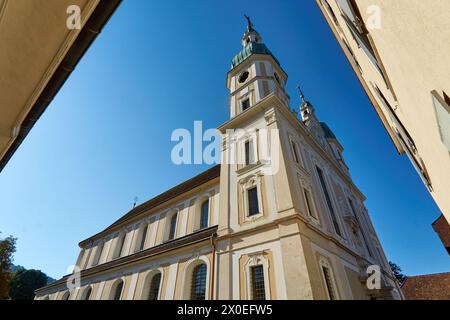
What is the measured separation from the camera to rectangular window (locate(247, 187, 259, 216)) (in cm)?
1163

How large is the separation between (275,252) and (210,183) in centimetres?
853

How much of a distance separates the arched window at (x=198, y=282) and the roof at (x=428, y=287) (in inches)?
865

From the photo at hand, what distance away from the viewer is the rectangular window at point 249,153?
536 inches

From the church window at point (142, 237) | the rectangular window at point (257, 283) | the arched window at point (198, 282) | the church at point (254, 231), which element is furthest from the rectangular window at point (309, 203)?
the church window at point (142, 237)

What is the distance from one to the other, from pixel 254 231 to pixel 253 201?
193 cm

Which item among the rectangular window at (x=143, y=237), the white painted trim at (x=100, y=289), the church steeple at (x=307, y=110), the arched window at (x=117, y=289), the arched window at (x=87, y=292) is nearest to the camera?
the arched window at (x=117, y=289)

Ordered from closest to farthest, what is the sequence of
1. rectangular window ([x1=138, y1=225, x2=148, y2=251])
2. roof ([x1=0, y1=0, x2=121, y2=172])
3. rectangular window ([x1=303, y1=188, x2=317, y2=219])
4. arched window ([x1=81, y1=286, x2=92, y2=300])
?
roof ([x1=0, y1=0, x2=121, y2=172])
rectangular window ([x1=303, y1=188, x2=317, y2=219])
arched window ([x1=81, y1=286, x2=92, y2=300])
rectangular window ([x1=138, y1=225, x2=148, y2=251])

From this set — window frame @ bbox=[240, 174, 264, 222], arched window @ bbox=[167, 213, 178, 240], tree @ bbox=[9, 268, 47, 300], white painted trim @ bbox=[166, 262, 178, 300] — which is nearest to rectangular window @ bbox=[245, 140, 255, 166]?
window frame @ bbox=[240, 174, 264, 222]

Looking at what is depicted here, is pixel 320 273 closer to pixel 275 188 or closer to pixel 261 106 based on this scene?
pixel 275 188

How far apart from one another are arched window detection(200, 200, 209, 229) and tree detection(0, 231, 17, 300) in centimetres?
2327

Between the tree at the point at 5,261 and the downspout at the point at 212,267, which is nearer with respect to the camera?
the downspout at the point at 212,267

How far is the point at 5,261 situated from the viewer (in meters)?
24.0

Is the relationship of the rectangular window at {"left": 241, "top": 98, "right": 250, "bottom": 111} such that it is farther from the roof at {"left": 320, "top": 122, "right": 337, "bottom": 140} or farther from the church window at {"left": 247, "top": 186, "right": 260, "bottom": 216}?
the roof at {"left": 320, "top": 122, "right": 337, "bottom": 140}

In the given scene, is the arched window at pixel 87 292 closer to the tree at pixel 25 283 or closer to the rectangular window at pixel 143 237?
the rectangular window at pixel 143 237
